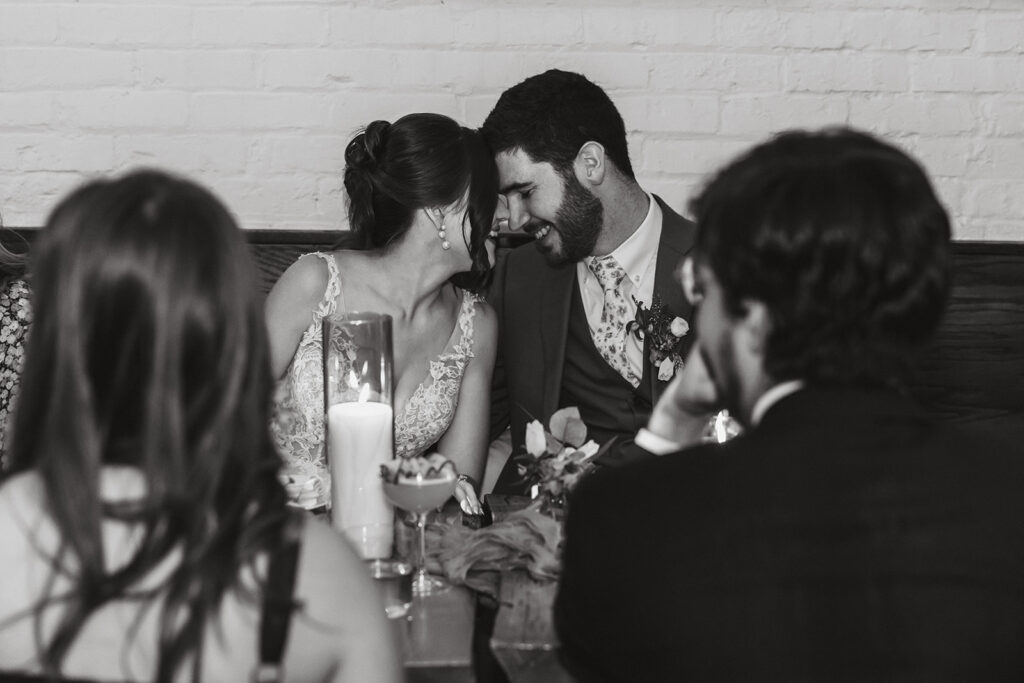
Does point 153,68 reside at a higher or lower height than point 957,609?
higher

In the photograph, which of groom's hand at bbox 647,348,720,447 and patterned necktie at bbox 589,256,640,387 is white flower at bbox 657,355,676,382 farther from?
groom's hand at bbox 647,348,720,447

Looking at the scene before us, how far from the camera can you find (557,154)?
2707mm

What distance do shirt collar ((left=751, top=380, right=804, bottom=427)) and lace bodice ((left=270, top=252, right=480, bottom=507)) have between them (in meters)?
1.35

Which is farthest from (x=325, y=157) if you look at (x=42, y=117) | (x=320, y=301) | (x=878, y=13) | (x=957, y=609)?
(x=957, y=609)

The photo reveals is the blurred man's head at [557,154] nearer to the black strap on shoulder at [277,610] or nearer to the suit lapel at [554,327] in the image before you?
the suit lapel at [554,327]

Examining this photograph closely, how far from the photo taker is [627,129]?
2.78 meters

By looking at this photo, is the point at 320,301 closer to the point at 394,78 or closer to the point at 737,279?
the point at 394,78

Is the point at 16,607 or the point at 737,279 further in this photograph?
the point at 737,279

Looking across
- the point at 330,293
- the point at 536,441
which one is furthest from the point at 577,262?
the point at 536,441

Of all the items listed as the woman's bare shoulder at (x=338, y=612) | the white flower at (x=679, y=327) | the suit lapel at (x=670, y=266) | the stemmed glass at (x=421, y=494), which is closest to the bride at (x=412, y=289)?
the suit lapel at (x=670, y=266)

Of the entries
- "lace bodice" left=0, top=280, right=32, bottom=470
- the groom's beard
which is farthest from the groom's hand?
"lace bodice" left=0, top=280, right=32, bottom=470

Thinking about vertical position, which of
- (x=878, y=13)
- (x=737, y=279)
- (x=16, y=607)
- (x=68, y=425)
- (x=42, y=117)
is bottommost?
(x=16, y=607)

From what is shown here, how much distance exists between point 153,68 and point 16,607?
6.71 feet

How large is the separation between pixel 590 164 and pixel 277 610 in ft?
6.32
